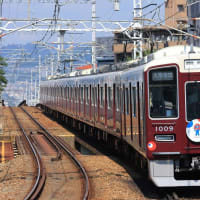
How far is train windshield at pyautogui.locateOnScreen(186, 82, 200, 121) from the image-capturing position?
1026cm

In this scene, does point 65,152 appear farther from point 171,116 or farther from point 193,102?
point 193,102

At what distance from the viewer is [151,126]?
10.3 metres

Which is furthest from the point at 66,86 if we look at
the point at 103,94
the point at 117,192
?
the point at 117,192

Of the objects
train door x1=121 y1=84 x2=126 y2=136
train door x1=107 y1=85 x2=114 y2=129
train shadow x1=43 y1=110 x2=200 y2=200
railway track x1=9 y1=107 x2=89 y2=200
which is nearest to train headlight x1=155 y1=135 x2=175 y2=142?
train shadow x1=43 y1=110 x2=200 y2=200

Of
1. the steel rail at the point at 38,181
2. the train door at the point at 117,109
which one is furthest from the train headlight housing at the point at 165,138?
the train door at the point at 117,109

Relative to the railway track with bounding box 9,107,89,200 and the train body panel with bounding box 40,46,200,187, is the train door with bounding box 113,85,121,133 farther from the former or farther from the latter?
the train body panel with bounding box 40,46,200,187

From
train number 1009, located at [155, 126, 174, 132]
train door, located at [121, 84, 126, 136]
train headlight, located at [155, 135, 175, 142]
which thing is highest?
train door, located at [121, 84, 126, 136]

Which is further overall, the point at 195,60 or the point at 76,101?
the point at 76,101

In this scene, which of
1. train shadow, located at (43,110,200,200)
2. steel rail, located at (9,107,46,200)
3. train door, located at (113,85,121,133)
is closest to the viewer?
train shadow, located at (43,110,200,200)

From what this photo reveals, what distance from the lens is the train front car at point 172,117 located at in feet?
33.6

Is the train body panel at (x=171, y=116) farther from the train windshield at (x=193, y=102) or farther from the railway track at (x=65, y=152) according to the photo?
the railway track at (x=65, y=152)

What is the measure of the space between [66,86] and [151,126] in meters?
19.7

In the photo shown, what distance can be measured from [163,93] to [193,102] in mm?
523

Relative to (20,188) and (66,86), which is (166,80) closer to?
(20,188)
